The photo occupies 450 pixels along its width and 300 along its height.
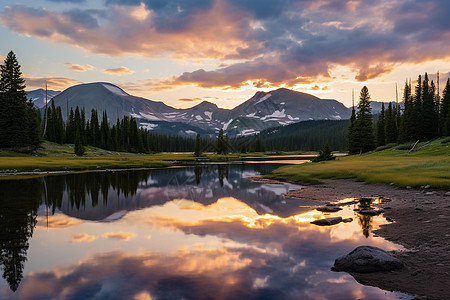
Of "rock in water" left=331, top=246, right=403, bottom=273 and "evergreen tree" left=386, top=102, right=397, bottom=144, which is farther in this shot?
"evergreen tree" left=386, top=102, right=397, bottom=144

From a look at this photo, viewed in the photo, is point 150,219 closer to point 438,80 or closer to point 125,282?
point 125,282

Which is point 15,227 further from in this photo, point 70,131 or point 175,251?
point 70,131

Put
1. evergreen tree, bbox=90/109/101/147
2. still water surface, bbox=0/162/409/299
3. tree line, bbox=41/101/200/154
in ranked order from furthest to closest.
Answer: evergreen tree, bbox=90/109/101/147, tree line, bbox=41/101/200/154, still water surface, bbox=0/162/409/299

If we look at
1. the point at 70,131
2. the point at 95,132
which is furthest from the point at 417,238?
the point at 95,132

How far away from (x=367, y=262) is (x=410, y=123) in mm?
89688

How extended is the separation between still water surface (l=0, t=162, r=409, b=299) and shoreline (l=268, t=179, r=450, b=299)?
775mm

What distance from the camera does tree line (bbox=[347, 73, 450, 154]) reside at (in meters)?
85.1

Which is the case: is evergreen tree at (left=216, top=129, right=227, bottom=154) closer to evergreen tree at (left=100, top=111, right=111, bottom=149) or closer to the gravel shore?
evergreen tree at (left=100, top=111, right=111, bottom=149)

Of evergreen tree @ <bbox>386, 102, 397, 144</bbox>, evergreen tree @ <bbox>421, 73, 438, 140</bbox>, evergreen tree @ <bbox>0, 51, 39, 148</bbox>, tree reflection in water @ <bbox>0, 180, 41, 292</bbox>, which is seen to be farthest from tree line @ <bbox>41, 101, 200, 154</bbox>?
evergreen tree @ <bbox>421, 73, 438, 140</bbox>

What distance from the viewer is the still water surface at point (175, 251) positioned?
10.4 metres

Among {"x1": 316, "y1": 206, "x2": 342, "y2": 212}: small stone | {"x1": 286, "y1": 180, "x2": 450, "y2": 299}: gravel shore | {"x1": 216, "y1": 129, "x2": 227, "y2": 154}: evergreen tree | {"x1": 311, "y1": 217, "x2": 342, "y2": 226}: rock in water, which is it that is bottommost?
{"x1": 316, "y1": 206, "x2": 342, "y2": 212}: small stone

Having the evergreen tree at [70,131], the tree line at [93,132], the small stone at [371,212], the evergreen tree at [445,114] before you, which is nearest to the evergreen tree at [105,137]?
the tree line at [93,132]

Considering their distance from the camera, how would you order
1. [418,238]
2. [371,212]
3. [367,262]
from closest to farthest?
1. [367,262]
2. [418,238]
3. [371,212]

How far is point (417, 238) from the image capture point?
1444 cm
